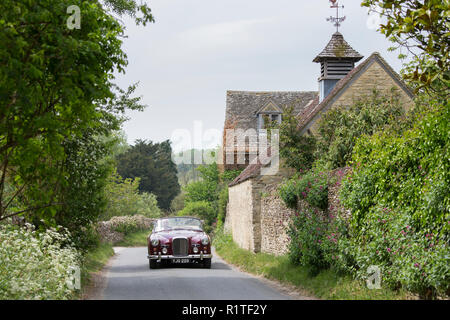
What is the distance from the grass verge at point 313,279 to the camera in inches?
373

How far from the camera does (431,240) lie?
8.36 m

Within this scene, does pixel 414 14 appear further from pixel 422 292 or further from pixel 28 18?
pixel 28 18

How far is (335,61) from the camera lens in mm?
27781

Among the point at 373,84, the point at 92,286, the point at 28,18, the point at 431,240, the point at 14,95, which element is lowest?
the point at 92,286

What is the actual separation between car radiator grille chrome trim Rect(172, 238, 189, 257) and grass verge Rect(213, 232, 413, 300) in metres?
2.10

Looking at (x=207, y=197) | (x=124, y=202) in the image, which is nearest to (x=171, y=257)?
(x=207, y=197)

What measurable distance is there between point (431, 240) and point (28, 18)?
6405 millimetres

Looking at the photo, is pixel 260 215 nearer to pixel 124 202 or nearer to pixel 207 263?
pixel 207 263

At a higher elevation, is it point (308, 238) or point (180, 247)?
point (308, 238)

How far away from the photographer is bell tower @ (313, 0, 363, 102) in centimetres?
2738

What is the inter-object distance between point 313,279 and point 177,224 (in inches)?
333

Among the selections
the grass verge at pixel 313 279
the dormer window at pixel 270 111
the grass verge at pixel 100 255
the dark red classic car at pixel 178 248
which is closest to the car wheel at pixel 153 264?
the dark red classic car at pixel 178 248

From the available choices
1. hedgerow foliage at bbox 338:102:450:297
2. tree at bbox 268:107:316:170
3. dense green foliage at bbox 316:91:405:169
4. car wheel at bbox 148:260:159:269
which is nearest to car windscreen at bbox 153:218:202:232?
car wheel at bbox 148:260:159:269
